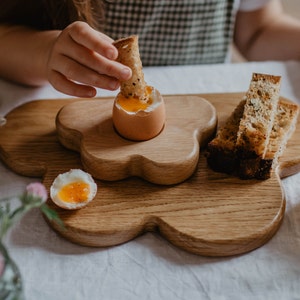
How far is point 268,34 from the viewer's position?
3.98 feet

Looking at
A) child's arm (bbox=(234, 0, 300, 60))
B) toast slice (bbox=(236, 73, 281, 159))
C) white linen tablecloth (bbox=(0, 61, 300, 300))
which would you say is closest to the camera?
white linen tablecloth (bbox=(0, 61, 300, 300))

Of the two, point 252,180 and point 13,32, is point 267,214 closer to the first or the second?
point 252,180

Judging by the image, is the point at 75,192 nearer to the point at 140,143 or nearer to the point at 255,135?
the point at 140,143

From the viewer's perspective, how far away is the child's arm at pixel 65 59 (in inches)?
27.6

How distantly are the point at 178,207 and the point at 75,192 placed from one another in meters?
0.16

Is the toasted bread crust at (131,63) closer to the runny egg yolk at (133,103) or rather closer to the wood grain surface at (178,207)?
the runny egg yolk at (133,103)

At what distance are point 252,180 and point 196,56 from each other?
0.61m

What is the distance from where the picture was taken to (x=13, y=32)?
3.25 ft

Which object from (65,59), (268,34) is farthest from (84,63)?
(268,34)

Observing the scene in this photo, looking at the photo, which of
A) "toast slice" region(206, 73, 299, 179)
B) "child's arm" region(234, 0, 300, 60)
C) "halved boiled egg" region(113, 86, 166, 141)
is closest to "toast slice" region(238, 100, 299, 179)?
"toast slice" region(206, 73, 299, 179)

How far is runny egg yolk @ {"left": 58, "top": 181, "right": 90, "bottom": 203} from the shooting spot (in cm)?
68

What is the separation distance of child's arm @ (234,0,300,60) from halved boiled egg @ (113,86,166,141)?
51 centimetres

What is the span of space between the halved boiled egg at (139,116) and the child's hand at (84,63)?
0.04m

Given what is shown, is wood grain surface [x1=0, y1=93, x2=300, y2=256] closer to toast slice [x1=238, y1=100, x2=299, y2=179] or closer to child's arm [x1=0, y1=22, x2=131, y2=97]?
toast slice [x1=238, y1=100, x2=299, y2=179]
